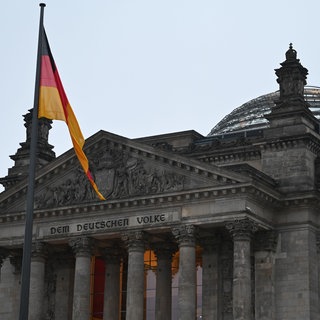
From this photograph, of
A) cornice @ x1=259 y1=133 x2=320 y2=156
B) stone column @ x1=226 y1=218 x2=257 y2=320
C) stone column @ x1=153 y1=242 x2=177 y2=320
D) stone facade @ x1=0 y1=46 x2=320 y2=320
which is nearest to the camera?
stone column @ x1=226 y1=218 x2=257 y2=320

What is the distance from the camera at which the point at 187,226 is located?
44.0 metres

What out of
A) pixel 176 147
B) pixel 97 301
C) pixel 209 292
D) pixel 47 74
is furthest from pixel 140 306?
pixel 47 74

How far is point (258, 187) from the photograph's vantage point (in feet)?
141

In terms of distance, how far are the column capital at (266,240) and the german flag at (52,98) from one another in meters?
18.7

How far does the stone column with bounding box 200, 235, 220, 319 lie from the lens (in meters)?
46.2

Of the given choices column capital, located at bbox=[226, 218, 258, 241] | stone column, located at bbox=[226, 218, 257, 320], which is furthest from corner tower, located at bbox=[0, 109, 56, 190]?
stone column, located at bbox=[226, 218, 257, 320]

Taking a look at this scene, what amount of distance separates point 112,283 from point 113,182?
676 centimetres

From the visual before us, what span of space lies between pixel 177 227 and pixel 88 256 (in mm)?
6031

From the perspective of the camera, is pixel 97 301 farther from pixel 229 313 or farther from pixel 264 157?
pixel 264 157

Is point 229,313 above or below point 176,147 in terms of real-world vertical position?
below

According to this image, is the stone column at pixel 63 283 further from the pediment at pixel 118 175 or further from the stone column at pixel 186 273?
the stone column at pixel 186 273

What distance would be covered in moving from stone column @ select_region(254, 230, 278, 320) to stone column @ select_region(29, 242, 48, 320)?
1269 centimetres

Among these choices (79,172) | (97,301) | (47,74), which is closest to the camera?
(47,74)

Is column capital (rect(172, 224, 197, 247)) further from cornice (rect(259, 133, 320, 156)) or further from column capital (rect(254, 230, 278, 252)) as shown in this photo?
cornice (rect(259, 133, 320, 156))
